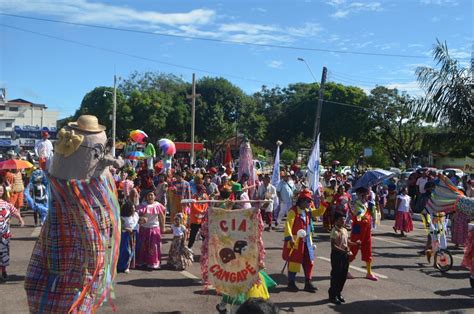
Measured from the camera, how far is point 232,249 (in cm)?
614

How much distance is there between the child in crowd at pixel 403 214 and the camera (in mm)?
14016

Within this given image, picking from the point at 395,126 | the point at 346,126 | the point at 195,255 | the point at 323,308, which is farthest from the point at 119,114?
the point at 323,308

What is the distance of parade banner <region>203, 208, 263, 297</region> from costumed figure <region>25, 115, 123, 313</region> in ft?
5.87

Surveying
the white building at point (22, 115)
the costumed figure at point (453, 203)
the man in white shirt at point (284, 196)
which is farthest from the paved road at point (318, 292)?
the white building at point (22, 115)

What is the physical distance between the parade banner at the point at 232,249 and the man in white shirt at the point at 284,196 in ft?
27.5

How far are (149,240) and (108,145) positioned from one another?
4.41m

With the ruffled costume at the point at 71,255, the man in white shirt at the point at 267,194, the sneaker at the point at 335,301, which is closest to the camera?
the ruffled costume at the point at 71,255

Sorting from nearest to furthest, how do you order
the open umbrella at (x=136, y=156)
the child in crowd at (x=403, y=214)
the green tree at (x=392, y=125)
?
the child in crowd at (x=403, y=214), the open umbrella at (x=136, y=156), the green tree at (x=392, y=125)

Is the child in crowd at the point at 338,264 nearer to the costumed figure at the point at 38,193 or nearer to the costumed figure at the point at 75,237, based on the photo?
the costumed figure at the point at 75,237

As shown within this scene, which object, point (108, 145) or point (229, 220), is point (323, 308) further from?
point (108, 145)

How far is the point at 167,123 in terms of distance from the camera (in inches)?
1677

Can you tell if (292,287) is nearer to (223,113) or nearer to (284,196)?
(284,196)

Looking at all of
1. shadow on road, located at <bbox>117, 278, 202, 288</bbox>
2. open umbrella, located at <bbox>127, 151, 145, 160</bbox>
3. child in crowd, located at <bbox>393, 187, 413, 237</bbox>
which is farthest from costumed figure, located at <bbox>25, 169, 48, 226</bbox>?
open umbrella, located at <bbox>127, 151, 145, 160</bbox>

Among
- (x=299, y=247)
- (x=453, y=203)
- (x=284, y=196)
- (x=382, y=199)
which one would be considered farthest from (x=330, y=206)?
(x=453, y=203)
